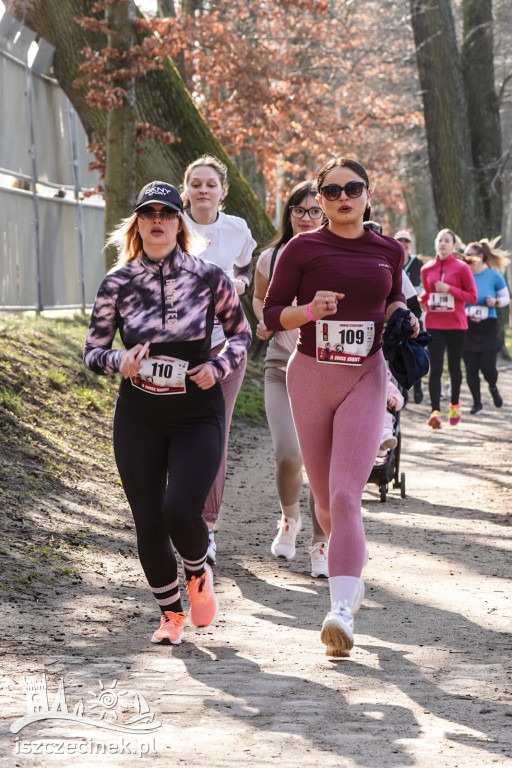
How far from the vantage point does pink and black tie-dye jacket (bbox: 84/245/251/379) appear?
17.4ft

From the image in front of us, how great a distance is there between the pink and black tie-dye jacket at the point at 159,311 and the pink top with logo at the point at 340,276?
1.08 feet

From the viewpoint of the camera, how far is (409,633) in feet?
19.4

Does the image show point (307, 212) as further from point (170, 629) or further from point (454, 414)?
point (454, 414)

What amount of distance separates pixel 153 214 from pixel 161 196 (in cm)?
8

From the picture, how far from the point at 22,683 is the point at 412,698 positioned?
1445mm

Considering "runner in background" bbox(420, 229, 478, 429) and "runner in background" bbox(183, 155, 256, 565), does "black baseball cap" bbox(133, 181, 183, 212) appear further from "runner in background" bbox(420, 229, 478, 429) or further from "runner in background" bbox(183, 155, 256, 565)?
"runner in background" bbox(420, 229, 478, 429)

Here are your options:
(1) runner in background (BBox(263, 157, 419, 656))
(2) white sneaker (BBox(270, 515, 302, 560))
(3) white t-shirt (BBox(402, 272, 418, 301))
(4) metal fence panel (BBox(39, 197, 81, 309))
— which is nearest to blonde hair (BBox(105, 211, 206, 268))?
(1) runner in background (BBox(263, 157, 419, 656))

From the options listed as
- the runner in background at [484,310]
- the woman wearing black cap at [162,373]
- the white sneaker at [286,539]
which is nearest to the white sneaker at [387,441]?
the white sneaker at [286,539]

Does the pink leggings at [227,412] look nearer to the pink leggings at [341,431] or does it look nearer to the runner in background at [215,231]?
the runner in background at [215,231]

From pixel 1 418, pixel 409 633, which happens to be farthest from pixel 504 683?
pixel 1 418

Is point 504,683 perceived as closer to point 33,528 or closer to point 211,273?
point 211,273

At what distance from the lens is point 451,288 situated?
14.3m

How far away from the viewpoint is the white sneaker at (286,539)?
765 centimetres

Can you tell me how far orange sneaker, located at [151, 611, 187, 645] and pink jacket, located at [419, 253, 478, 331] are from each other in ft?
30.4
